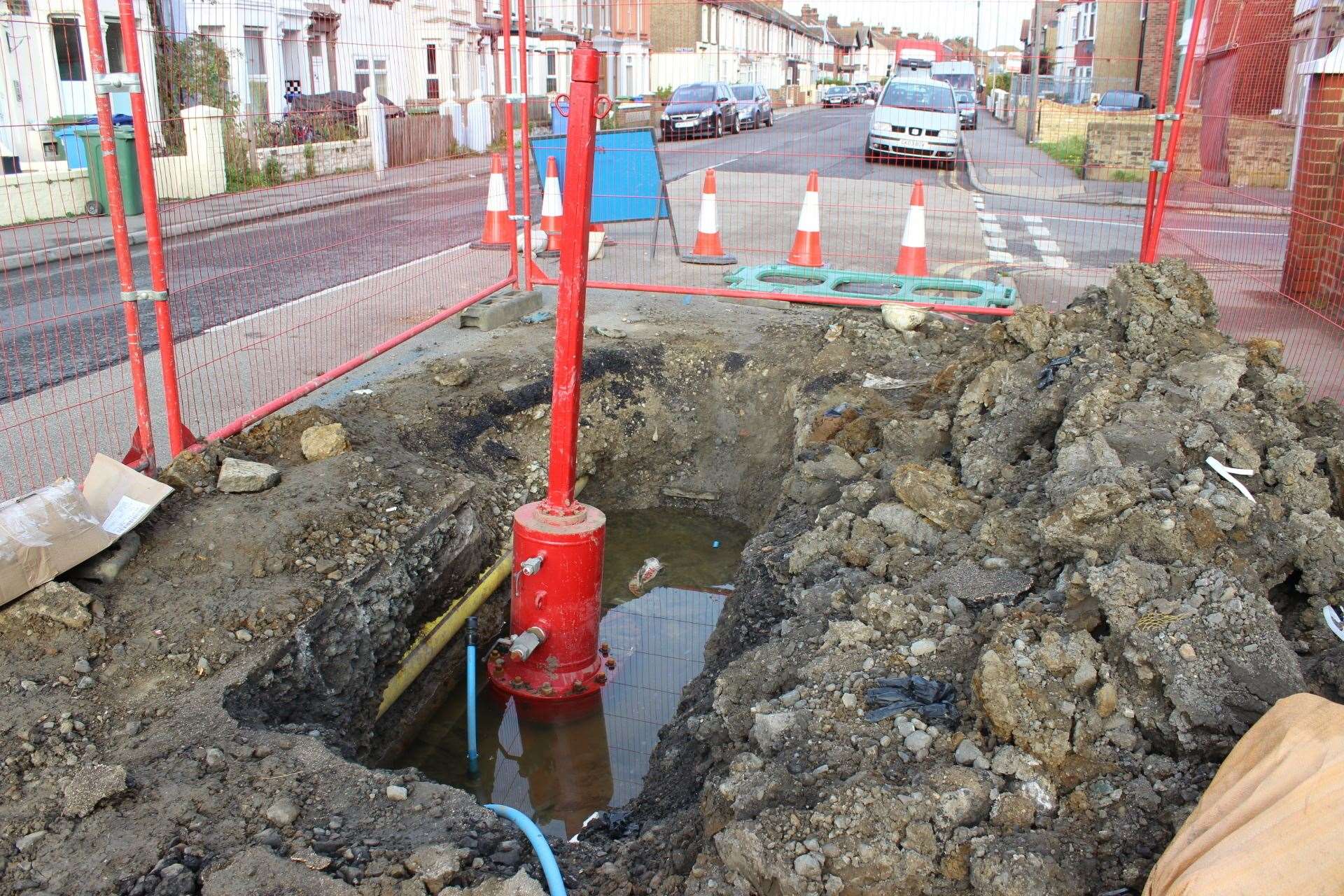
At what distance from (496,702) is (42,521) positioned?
6.43 feet

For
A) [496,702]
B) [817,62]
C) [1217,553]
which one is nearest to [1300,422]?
[1217,553]

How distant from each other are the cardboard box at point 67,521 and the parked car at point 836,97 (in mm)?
47622

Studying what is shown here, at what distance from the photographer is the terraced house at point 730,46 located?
42.4 metres

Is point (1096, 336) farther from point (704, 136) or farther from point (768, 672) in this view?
point (704, 136)

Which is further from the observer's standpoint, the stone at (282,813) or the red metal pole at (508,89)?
the red metal pole at (508,89)

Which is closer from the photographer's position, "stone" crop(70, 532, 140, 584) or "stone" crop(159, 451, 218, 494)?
"stone" crop(70, 532, 140, 584)

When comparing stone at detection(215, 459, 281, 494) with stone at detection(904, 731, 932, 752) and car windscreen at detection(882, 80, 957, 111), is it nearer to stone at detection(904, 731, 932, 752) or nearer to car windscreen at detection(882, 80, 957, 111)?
stone at detection(904, 731, 932, 752)

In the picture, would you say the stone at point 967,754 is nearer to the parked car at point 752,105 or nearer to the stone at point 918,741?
the stone at point 918,741

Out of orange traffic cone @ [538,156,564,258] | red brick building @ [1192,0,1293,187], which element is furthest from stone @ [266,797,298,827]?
red brick building @ [1192,0,1293,187]

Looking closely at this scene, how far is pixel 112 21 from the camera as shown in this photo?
43.9 ft

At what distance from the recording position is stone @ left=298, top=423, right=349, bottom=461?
15.6 feet

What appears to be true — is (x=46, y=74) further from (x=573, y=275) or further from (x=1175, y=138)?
(x=1175, y=138)

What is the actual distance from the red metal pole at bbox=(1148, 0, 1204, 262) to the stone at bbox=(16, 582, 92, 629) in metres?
5.84

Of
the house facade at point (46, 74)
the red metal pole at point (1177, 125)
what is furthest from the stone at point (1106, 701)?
the house facade at point (46, 74)
